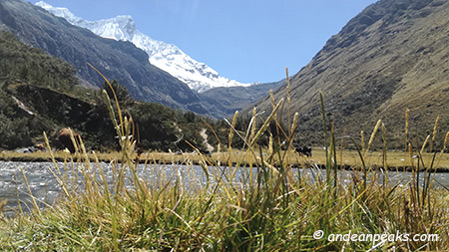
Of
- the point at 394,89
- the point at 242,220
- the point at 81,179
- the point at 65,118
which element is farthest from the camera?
the point at 394,89

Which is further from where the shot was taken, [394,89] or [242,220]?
[394,89]

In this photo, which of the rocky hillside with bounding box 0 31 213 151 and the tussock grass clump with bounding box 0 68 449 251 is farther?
the rocky hillside with bounding box 0 31 213 151

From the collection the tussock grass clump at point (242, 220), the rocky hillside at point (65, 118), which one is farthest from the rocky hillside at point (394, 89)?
the tussock grass clump at point (242, 220)

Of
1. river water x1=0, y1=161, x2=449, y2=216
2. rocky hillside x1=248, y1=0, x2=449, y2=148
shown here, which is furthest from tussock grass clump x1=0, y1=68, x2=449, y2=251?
rocky hillside x1=248, y1=0, x2=449, y2=148

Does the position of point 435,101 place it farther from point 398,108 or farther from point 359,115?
point 359,115

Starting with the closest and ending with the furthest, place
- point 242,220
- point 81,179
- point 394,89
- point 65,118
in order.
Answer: point 242,220 < point 81,179 < point 65,118 < point 394,89

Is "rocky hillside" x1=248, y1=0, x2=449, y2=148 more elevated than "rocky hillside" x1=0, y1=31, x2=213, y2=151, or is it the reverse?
"rocky hillside" x1=248, y1=0, x2=449, y2=148

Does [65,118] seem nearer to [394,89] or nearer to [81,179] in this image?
[81,179]

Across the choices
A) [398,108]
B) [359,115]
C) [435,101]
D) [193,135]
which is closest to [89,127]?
[193,135]

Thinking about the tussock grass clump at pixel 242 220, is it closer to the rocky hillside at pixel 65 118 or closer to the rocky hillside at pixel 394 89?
the rocky hillside at pixel 65 118

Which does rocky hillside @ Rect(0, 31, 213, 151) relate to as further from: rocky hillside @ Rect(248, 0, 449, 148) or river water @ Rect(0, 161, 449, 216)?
rocky hillside @ Rect(248, 0, 449, 148)

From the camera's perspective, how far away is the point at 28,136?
29.3 m

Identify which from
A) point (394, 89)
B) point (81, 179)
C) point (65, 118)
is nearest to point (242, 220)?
point (81, 179)

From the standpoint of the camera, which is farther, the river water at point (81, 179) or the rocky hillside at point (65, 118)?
the rocky hillside at point (65, 118)
